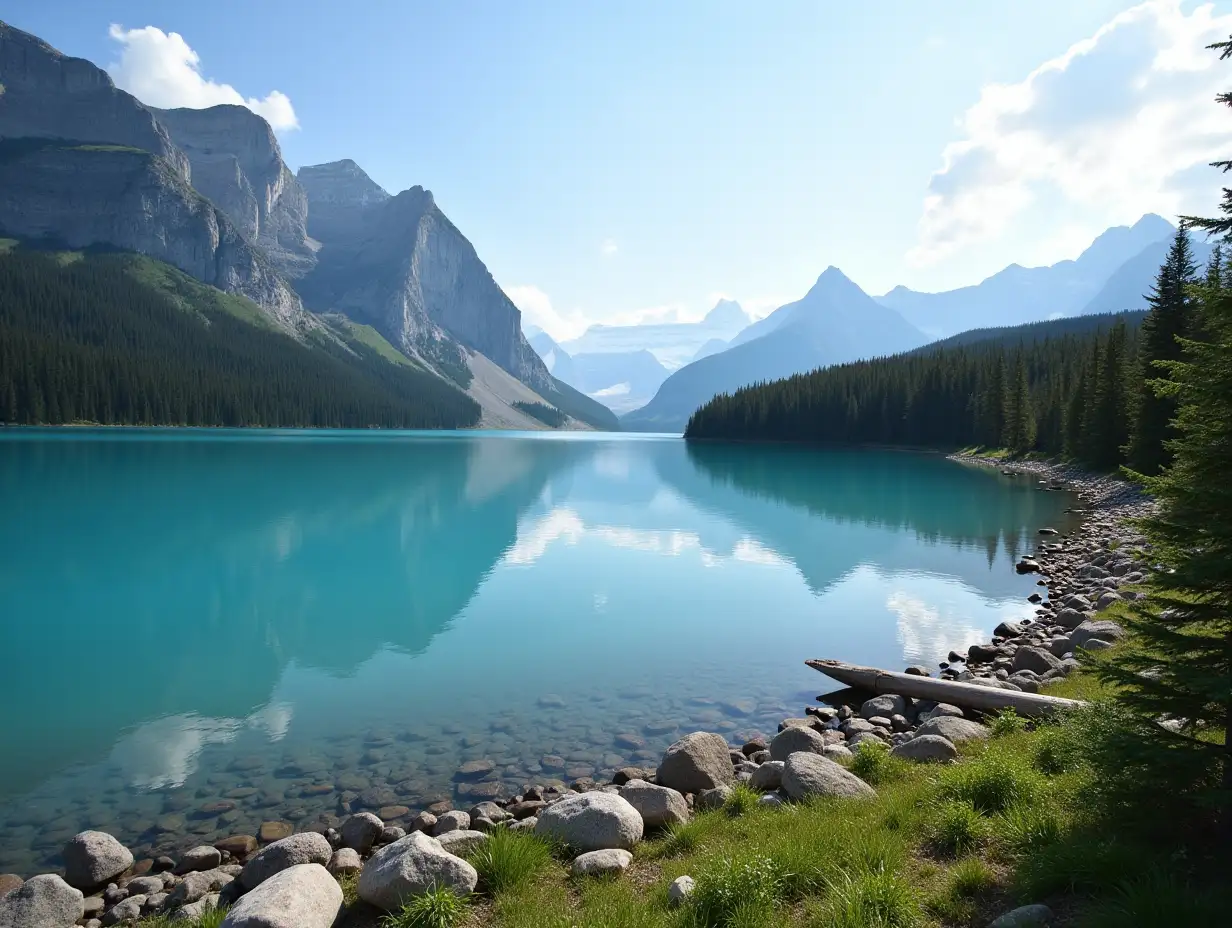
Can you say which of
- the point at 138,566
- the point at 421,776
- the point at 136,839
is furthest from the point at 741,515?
the point at 136,839

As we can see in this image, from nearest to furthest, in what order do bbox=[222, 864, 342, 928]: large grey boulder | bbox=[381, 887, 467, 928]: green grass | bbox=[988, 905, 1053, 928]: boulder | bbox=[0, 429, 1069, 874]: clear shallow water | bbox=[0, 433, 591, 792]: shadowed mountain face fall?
bbox=[988, 905, 1053, 928]: boulder, bbox=[222, 864, 342, 928]: large grey boulder, bbox=[381, 887, 467, 928]: green grass, bbox=[0, 429, 1069, 874]: clear shallow water, bbox=[0, 433, 591, 792]: shadowed mountain face

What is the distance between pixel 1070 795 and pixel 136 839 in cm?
1250

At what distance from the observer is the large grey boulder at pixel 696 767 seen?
398 inches

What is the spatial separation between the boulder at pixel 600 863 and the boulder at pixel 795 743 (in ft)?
13.9

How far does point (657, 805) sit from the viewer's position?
858cm

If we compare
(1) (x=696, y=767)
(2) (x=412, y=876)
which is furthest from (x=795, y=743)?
(2) (x=412, y=876)

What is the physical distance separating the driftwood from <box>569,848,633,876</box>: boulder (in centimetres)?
695

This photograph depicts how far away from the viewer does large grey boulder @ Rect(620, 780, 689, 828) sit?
27.9 ft

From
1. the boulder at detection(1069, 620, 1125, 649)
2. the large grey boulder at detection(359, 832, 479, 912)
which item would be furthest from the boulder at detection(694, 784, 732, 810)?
the boulder at detection(1069, 620, 1125, 649)

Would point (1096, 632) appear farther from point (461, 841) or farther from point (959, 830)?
point (461, 841)

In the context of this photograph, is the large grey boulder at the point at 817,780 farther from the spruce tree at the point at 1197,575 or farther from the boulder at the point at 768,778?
the spruce tree at the point at 1197,575

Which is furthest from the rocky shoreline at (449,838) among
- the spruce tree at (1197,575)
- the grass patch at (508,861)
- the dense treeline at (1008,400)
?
the dense treeline at (1008,400)

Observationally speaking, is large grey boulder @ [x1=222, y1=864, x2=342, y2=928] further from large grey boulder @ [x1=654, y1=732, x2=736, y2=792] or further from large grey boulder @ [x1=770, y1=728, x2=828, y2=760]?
large grey boulder @ [x1=770, y1=728, x2=828, y2=760]

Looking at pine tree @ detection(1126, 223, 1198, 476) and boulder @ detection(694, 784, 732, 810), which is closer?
boulder @ detection(694, 784, 732, 810)
